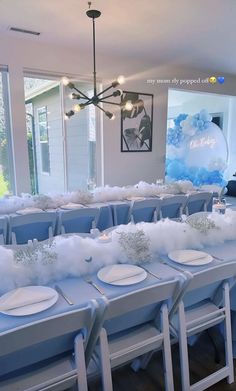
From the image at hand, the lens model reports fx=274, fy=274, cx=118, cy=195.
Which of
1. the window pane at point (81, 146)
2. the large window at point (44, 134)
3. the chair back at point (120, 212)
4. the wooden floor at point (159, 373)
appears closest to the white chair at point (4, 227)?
the chair back at point (120, 212)

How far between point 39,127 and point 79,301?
4817 mm

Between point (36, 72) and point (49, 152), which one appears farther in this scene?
point (49, 152)

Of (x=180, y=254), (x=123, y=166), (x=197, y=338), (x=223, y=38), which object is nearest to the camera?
(x=180, y=254)

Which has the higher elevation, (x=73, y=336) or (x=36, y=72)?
(x=36, y=72)

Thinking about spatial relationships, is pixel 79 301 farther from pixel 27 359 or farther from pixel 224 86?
pixel 224 86

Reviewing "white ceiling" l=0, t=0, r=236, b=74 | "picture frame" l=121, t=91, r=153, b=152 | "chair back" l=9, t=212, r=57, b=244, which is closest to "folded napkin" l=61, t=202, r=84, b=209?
"chair back" l=9, t=212, r=57, b=244

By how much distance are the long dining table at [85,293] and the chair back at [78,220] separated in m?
1.20

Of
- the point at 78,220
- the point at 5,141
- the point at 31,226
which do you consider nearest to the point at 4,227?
the point at 31,226

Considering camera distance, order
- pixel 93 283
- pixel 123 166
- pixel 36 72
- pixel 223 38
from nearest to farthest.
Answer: pixel 93 283
pixel 223 38
pixel 36 72
pixel 123 166

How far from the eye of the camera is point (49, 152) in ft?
18.0

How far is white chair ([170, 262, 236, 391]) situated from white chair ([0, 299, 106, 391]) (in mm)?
507

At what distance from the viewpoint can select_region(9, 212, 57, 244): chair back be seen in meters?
2.45

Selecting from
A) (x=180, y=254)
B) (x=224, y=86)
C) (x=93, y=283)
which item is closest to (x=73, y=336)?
(x=93, y=283)

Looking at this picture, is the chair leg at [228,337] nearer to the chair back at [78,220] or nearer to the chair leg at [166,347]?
the chair leg at [166,347]
